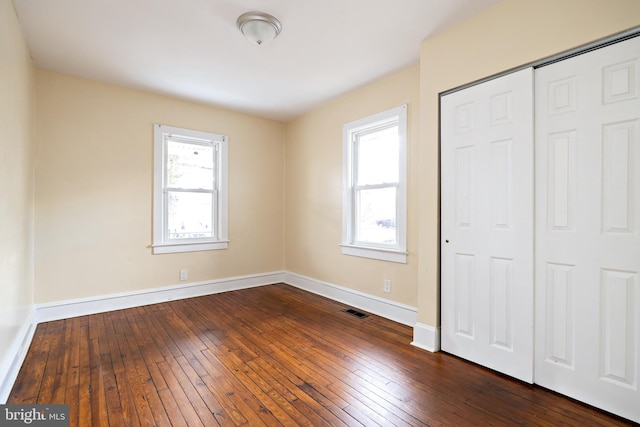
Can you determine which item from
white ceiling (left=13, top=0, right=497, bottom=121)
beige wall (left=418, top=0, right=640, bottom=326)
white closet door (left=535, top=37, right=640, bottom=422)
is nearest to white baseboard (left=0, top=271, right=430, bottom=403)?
beige wall (left=418, top=0, right=640, bottom=326)

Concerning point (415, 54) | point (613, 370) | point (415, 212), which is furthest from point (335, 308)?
point (415, 54)

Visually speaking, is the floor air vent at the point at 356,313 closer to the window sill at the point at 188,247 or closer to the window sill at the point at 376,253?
the window sill at the point at 376,253

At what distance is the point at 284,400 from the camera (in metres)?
1.89

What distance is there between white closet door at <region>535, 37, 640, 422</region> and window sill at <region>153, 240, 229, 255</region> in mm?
3764

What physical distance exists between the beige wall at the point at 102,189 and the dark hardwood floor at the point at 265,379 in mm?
596

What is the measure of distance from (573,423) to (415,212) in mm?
1900

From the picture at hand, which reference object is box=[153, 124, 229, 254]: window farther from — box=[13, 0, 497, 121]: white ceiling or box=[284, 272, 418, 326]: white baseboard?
box=[284, 272, 418, 326]: white baseboard

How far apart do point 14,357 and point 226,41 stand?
115 inches

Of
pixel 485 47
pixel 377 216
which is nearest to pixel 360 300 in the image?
pixel 377 216

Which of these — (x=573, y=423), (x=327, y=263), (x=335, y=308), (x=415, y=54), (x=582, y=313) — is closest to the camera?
(x=573, y=423)

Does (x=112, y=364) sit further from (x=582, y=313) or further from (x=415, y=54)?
(x=415, y=54)

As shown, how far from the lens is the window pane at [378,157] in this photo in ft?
11.3

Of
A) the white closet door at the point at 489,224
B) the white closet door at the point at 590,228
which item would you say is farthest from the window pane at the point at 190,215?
the white closet door at the point at 590,228

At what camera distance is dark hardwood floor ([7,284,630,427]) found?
175cm
